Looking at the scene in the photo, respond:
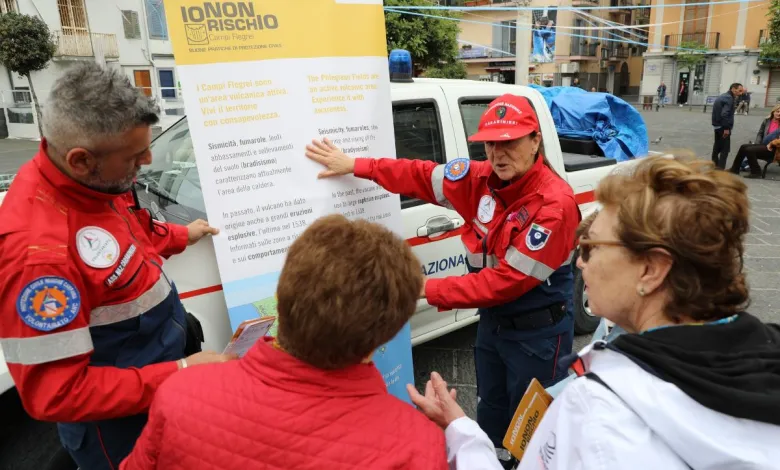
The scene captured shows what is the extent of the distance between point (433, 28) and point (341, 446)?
19.4m

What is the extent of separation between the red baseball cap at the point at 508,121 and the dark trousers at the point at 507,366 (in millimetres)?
811

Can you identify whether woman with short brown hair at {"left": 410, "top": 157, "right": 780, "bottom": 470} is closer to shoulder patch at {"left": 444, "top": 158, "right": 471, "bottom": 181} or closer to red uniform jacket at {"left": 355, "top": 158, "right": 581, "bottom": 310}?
red uniform jacket at {"left": 355, "top": 158, "right": 581, "bottom": 310}

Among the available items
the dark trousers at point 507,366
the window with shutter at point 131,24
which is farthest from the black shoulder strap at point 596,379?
the window with shutter at point 131,24

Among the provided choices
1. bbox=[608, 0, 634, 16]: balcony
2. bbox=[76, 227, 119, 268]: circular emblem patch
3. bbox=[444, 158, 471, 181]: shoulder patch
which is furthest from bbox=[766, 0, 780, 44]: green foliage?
bbox=[76, 227, 119, 268]: circular emblem patch

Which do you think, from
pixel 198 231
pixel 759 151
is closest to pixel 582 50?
pixel 759 151

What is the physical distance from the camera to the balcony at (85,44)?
2188 cm

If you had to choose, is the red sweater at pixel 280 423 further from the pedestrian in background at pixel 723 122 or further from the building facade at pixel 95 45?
the building facade at pixel 95 45

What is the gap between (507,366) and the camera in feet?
7.97

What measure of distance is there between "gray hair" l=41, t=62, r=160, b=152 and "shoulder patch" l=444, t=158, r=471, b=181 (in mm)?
1434

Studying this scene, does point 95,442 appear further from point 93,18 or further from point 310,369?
point 93,18

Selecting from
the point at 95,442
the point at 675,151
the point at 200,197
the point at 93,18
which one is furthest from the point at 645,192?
the point at 93,18

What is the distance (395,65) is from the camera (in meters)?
3.40

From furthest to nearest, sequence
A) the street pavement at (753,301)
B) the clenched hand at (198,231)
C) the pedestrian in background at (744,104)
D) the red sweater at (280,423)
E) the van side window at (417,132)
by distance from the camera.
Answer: the pedestrian in background at (744,104) < the street pavement at (753,301) < the van side window at (417,132) < the clenched hand at (198,231) < the red sweater at (280,423)

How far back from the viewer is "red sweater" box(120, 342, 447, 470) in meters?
1.03
